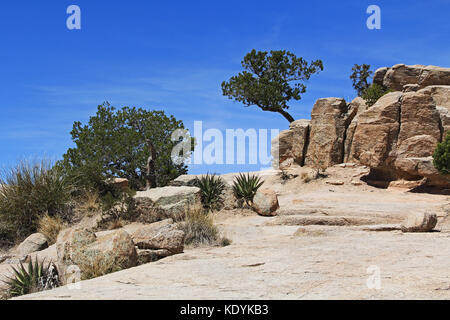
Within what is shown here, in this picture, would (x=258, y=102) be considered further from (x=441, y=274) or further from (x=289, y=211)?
(x=441, y=274)

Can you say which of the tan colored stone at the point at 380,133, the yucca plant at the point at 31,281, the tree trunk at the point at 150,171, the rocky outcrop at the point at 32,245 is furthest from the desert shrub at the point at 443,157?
the yucca plant at the point at 31,281

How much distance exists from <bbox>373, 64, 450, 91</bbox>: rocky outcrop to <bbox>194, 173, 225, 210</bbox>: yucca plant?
575 inches

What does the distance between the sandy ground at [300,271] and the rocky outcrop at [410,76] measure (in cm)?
1599

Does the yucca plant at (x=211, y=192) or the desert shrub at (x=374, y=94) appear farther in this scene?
the desert shrub at (x=374, y=94)

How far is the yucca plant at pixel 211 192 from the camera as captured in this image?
14.6 metres

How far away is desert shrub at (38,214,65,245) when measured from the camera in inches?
516

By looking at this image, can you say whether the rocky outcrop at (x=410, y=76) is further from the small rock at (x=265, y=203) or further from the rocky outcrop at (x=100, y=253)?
the rocky outcrop at (x=100, y=253)

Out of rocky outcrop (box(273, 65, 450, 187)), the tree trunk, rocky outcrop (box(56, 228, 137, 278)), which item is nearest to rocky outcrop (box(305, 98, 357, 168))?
rocky outcrop (box(273, 65, 450, 187))

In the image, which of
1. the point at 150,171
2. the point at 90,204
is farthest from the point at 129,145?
the point at 90,204

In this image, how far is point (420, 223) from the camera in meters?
10.1

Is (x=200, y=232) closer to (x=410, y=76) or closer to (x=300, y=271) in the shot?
(x=300, y=271)

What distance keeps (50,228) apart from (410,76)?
20916 mm
